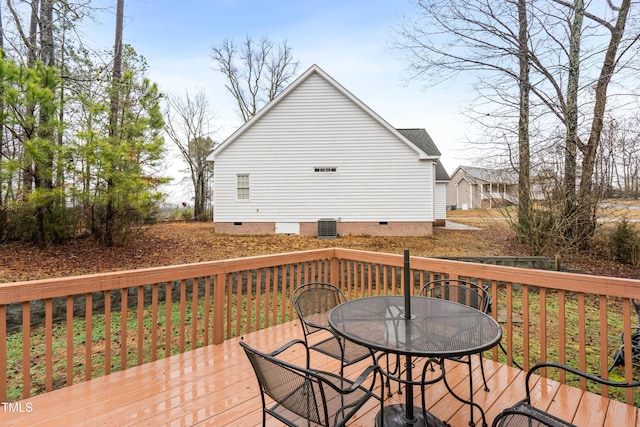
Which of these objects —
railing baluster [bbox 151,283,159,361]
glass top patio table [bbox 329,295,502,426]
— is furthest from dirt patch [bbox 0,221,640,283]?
glass top patio table [bbox 329,295,502,426]

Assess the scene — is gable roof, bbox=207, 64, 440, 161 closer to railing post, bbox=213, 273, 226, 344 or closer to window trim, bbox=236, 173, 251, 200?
window trim, bbox=236, 173, 251, 200

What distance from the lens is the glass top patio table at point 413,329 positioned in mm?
1654

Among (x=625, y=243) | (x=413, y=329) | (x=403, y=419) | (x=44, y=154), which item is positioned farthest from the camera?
(x=625, y=243)

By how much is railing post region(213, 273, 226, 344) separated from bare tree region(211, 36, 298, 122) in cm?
2097

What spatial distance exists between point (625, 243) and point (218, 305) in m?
9.41

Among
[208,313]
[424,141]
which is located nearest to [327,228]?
[424,141]

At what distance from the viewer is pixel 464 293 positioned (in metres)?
2.78

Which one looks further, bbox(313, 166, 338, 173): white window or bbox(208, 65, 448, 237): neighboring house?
bbox(313, 166, 338, 173): white window

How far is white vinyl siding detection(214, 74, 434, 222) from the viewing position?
1172 centimetres

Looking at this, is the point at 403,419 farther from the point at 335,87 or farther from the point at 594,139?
the point at 335,87

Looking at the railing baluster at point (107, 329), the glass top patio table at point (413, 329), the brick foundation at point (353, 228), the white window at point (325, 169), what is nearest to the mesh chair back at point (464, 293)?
the glass top patio table at point (413, 329)

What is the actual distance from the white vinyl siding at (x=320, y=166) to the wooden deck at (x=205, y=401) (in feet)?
30.1

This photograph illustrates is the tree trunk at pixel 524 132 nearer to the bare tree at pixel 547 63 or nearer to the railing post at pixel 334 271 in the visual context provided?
the bare tree at pixel 547 63

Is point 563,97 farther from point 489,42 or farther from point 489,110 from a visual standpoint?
point 489,42
